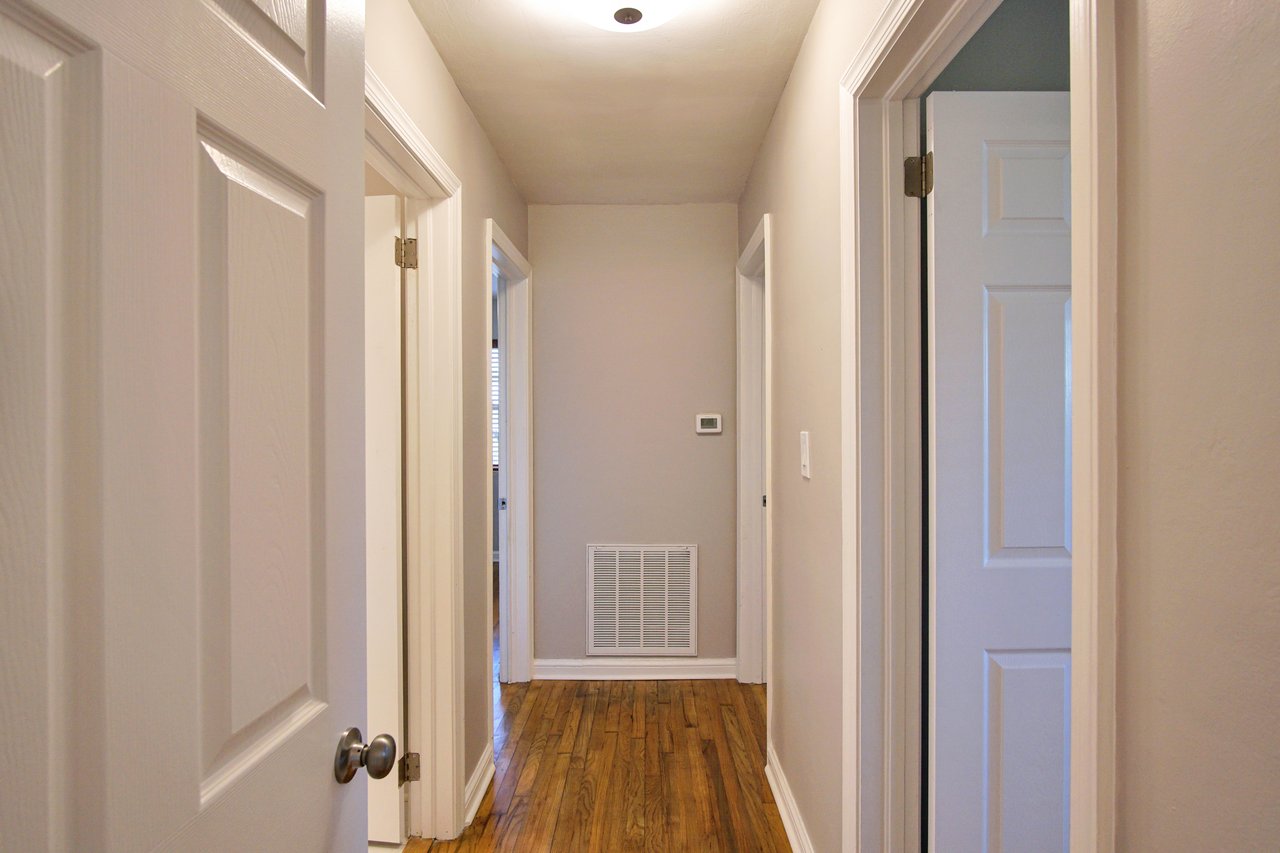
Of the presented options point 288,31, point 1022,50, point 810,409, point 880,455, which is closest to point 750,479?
point 810,409

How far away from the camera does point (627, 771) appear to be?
2365 millimetres

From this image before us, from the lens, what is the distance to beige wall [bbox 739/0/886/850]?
5.06ft

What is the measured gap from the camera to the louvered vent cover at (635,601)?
3264 mm

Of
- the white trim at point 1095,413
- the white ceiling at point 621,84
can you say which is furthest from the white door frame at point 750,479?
the white trim at point 1095,413

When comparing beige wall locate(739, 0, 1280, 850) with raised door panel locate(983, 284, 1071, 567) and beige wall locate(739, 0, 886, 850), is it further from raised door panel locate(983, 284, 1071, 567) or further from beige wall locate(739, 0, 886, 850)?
beige wall locate(739, 0, 886, 850)

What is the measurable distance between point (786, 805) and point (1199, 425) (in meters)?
1.95

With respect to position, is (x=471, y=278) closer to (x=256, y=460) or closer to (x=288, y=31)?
(x=288, y=31)

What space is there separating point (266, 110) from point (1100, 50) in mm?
867

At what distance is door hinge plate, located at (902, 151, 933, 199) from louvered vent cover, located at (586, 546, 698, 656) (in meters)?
2.27

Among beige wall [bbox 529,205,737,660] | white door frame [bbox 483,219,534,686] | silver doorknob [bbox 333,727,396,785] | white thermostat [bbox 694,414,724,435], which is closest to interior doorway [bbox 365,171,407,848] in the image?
silver doorknob [bbox 333,727,396,785]

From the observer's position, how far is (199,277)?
1.86ft

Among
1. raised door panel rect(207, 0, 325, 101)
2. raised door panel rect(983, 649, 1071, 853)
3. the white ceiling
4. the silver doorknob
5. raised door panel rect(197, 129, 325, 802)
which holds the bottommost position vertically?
raised door panel rect(983, 649, 1071, 853)

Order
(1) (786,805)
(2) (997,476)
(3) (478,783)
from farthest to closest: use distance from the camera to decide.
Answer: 1. (3) (478,783)
2. (1) (786,805)
3. (2) (997,476)

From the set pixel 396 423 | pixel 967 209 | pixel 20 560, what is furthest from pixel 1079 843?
pixel 396 423
